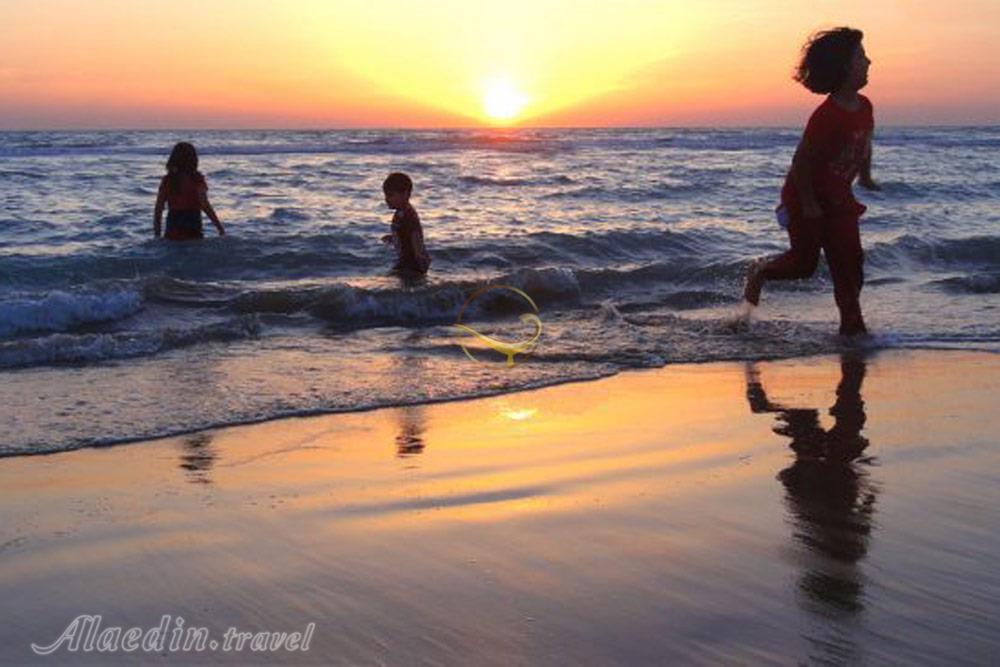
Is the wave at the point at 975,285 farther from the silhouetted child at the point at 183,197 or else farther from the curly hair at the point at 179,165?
the curly hair at the point at 179,165

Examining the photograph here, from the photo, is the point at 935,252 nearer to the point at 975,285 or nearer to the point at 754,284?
the point at 975,285

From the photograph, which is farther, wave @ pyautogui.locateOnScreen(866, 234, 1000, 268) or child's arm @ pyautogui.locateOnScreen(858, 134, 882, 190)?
wave @ pyautogui.locateOnScreen(866, 234, 1000, 268)

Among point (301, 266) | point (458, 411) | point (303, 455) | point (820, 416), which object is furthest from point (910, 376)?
point (301, 266)

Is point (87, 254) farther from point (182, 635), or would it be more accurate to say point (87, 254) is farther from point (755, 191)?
point (755, 191)

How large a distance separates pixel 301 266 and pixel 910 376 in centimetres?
743

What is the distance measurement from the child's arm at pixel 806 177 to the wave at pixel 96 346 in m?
3.69

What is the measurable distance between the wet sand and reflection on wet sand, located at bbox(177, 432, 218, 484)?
2cm

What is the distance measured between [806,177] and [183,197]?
292 inches

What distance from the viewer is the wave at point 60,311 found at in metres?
8.51

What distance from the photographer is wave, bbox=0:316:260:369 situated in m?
6.87

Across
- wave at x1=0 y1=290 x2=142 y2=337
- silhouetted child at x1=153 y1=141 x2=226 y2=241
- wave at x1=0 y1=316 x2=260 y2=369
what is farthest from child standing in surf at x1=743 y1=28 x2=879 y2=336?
silhouetted child at x1=153 y1=141 x2=226 y2=241

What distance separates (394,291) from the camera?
9.57 m

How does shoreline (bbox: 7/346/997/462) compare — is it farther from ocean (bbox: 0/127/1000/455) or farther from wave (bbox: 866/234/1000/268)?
wave (bbox: 866/234/1000/268)

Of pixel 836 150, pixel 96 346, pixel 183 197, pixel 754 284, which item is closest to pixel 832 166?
pixel 836 150
